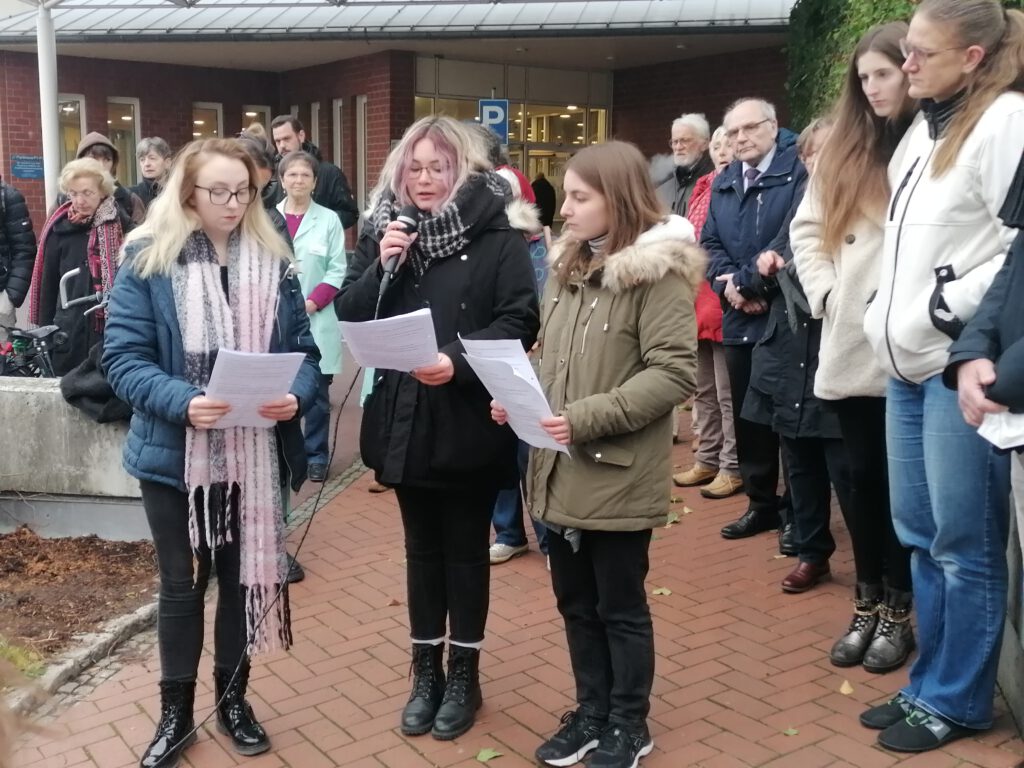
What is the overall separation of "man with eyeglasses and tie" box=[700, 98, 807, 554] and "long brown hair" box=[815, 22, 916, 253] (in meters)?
1.26

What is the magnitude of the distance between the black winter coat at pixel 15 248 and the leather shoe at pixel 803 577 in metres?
5.66

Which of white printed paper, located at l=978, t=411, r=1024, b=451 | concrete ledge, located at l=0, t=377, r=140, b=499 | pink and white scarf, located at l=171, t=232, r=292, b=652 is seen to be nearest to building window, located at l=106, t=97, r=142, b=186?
concrete ledge, located at l=0, t=377, r=140, b=499

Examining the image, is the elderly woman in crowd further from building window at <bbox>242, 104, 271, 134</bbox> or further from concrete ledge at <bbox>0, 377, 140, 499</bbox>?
building window at <bbox>242, 104, 271, 134</bbox>

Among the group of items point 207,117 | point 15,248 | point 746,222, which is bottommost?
point 15,248

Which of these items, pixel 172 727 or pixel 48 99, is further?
pixel 48 99

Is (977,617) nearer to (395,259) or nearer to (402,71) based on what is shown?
(395,259)

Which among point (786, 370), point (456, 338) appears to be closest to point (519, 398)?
point (456, 338)

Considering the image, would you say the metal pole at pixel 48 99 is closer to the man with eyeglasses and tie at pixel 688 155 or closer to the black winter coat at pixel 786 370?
the man with eyeglasses and tie at pixel 688 155

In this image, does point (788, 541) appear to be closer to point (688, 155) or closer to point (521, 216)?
point (521, 216)

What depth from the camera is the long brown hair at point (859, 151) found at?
4023 mm

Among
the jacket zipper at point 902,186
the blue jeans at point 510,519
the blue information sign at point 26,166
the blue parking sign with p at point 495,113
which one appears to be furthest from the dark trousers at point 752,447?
the blue information sign at point 26,166

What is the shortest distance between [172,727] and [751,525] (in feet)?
10.8

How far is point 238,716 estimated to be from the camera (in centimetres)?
388

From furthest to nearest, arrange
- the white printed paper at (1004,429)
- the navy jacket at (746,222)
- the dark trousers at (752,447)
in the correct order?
the dark trousers at (752,447)
the navy jacket at (746,222)
the white printed paper at (1004,429)
